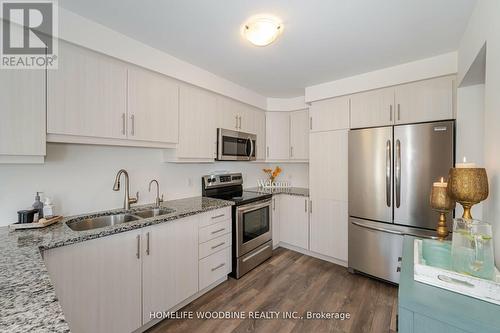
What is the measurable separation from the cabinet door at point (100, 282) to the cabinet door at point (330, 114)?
2.51 metres

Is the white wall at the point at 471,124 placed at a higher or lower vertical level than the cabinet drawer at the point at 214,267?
higher

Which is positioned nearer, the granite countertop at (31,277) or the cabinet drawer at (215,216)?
the granite countertop at (31,277)

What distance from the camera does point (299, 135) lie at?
356 cm

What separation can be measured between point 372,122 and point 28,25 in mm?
3165

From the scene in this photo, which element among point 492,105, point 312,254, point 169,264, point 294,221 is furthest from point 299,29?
point 312,254

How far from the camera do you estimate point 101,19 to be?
1652 mm

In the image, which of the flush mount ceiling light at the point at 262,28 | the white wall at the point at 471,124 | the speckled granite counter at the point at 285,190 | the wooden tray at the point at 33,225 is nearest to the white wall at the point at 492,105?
the white wall at the point at 471,124

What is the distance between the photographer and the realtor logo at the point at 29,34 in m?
1.35

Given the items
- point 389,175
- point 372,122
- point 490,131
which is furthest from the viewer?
point 372,122

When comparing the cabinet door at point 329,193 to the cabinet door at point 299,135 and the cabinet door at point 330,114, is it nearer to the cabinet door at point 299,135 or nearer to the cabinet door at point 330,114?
the cabinet door at point 330,114

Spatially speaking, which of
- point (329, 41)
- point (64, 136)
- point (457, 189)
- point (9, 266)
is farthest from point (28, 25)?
point (457, 189)

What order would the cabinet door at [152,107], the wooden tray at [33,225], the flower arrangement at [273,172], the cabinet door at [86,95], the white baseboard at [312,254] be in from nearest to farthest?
the wooden tray at [33,225] → the cabinet door at [86,95] → the cabinet door at [152,107] → the white baseboard at [312,254] → the flower arrangement at [273,172]

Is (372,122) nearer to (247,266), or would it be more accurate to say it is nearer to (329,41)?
(329,41)

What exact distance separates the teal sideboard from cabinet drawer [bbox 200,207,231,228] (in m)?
1.72
